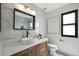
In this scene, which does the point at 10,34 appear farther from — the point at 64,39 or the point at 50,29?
the point at 64,39

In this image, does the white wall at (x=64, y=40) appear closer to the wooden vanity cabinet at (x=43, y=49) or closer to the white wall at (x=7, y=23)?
the wooden vanity cabinet at (x=43, y=49)

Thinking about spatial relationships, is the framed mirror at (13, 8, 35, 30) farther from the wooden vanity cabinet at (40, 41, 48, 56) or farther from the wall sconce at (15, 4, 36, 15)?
the wooden vanity cabinet at (40, 41, 48, 56)

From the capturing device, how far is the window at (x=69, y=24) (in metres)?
1.34

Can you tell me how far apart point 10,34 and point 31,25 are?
662 millimetres

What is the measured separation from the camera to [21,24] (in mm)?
1471

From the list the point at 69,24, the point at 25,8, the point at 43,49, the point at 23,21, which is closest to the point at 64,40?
the point at 69,24

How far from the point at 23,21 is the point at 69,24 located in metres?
1.17

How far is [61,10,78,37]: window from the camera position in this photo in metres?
1.34

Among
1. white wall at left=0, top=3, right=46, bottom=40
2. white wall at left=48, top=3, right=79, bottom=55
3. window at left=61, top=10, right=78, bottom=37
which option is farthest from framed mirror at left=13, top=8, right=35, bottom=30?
window at left=61, top=10, right=78, bottom=37

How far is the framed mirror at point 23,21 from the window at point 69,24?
0.86 meters

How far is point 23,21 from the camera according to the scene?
1500 millimetres

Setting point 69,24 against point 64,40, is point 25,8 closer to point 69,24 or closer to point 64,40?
point 69,24

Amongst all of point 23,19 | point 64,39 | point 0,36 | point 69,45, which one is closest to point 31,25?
point 23,19

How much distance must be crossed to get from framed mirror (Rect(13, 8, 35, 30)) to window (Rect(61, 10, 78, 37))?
0.86 metres
